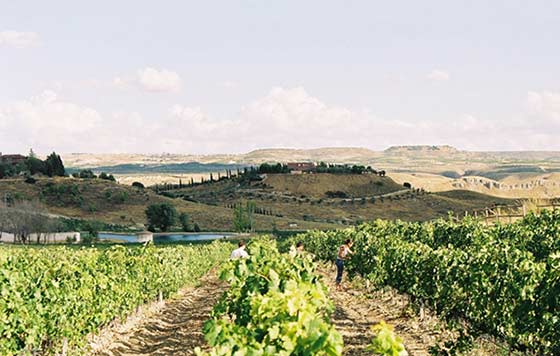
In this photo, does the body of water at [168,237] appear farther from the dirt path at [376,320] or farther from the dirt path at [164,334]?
the dirt path at [164,334]

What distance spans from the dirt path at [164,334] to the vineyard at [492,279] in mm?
5299

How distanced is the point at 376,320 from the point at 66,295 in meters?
8.30

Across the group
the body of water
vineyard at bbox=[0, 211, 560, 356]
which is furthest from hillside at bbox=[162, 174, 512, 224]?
vineyard at bbox=[0, 211, 560, 356]

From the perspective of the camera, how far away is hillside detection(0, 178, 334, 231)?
107000 millimetres

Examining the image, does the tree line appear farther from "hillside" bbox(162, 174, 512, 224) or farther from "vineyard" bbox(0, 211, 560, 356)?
"vineyard" bbox(0, 211, 560, 356)

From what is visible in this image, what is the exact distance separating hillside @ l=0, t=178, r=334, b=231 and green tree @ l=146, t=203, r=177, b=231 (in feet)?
11.7

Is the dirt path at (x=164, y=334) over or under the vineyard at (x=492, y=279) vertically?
under

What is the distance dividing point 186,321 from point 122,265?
2.57m

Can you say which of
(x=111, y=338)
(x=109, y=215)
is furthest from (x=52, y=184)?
(x=111, y=338)

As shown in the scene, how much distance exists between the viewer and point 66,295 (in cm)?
1361

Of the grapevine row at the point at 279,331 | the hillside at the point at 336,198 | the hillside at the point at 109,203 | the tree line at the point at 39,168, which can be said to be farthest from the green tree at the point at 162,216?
the grapevine row at the point at 279,331

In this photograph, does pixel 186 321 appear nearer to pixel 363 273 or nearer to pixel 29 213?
pixel 363 273

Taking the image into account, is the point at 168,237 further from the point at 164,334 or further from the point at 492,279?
the point at 492,279

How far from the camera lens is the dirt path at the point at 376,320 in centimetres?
1505
